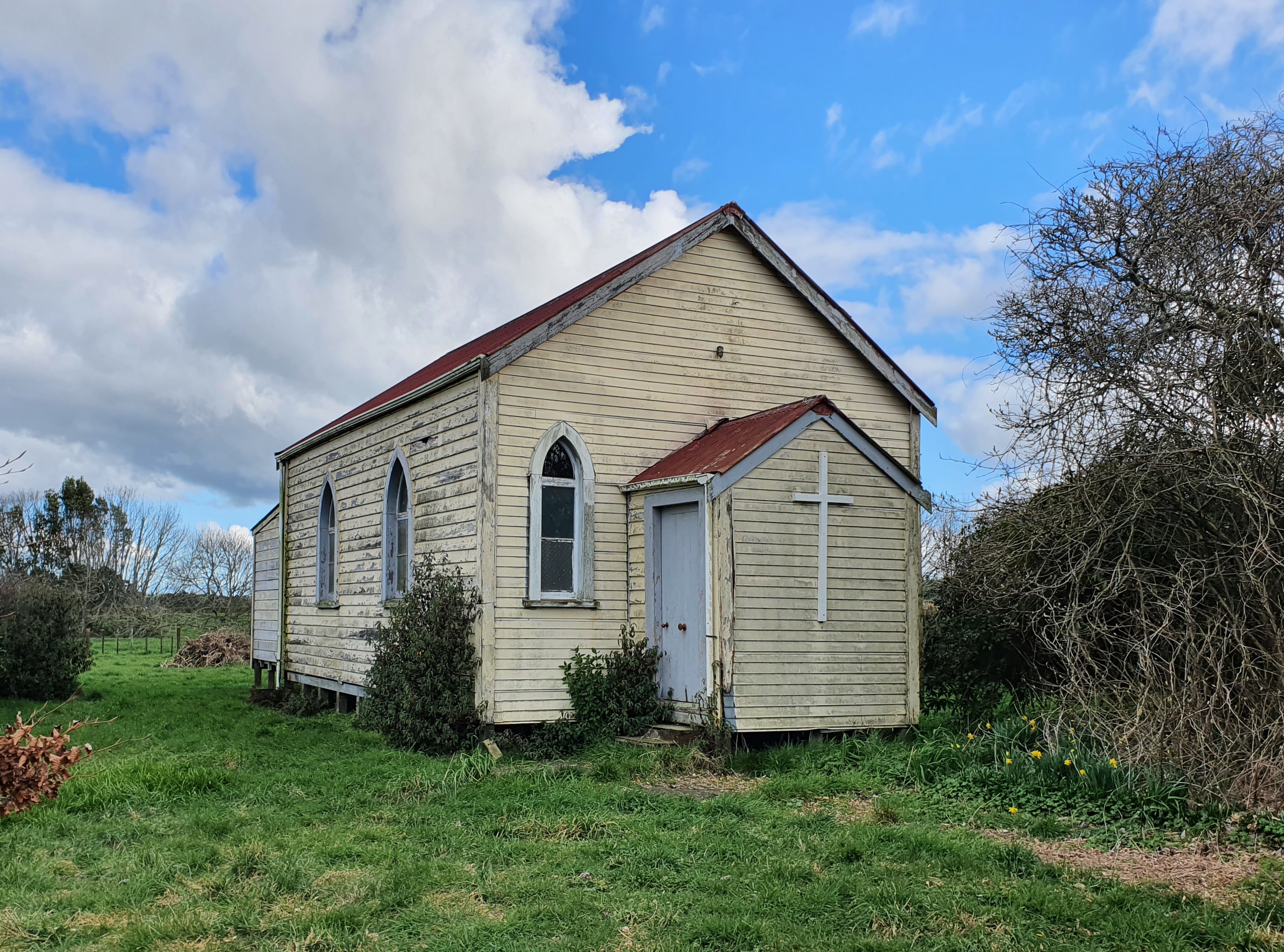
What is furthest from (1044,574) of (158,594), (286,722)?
(158,594)

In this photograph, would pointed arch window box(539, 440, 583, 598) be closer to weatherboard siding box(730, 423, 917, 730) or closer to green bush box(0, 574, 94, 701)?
weatherboard siding box(730, 423, 917, 730)

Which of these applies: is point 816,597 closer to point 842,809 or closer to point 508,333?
point 842,809

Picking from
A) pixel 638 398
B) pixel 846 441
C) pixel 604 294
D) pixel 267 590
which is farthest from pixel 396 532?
pixel 267 590

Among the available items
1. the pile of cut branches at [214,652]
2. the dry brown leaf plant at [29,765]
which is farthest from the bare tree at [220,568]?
the dry brown leaf plant at [29,765]

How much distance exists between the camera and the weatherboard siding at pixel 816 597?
39.3 ft

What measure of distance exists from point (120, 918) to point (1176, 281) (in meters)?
9.73

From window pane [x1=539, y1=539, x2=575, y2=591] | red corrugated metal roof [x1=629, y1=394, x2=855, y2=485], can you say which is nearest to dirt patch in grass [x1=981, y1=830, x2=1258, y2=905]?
red corrugated metal roof [x1=629, y1=394, x2=855, y2=485]

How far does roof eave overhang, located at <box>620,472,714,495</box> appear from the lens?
39.3 ft

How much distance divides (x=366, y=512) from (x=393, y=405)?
2208 millimetres

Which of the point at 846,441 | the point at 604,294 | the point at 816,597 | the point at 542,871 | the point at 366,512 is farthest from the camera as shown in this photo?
the point at 366,512

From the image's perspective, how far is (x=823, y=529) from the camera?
41.0 feet

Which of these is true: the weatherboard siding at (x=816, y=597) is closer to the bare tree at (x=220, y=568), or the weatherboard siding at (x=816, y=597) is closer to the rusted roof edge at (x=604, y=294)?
the rusted roof edge at (x=604, y=294)

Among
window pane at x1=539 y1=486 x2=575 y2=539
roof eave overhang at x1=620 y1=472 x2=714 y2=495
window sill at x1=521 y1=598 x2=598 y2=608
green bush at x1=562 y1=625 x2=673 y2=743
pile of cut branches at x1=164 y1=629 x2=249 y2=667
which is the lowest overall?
pile of cut branches at x1=164 y1=629 x2=249 y2=667

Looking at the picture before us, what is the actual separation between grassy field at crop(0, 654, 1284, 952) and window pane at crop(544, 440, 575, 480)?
360cm
